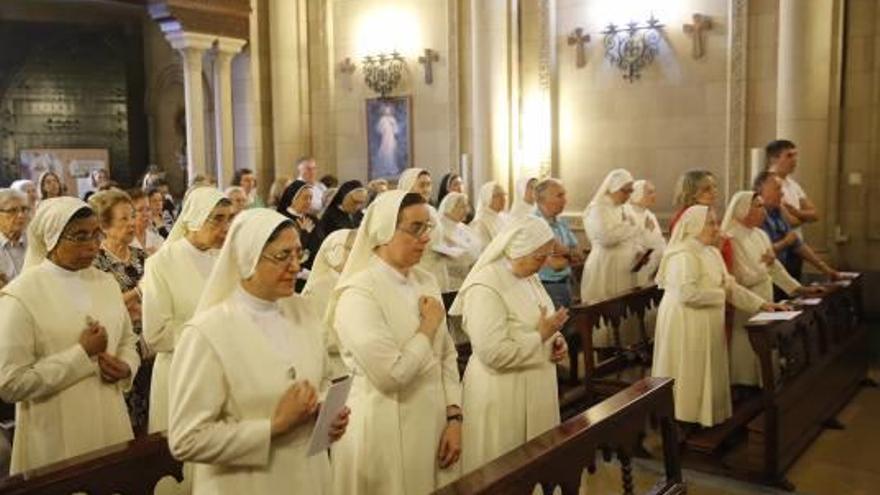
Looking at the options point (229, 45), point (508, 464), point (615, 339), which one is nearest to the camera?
point (508, 464)

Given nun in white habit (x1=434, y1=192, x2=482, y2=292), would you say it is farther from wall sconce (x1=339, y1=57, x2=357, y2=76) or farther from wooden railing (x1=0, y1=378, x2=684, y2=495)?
wall sconce (x1=339, y1=57, x2=357, y2=76)

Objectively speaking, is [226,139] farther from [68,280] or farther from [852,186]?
[68,280]

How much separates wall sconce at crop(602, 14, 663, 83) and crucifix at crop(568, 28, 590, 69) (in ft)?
0.94

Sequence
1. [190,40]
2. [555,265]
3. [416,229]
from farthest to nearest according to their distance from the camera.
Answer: [190,40] < [555,265] < [416,229]

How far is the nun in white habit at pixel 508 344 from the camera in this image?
3.72 meters

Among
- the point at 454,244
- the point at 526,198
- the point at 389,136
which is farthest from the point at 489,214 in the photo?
the point at 389,136

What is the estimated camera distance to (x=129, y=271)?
16.3 feet

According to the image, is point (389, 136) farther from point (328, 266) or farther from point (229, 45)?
point (328, 266)

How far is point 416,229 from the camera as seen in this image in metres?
3.38

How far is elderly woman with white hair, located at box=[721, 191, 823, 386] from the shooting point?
6.18m

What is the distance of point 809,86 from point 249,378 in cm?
→ 790

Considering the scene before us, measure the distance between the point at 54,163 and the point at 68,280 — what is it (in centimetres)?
1288

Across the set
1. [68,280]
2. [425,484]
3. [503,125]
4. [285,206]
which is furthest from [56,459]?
[503,125]

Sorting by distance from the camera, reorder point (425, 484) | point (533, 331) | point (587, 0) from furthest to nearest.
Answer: point (587, 0) → point (533, 331) → point (425, 484)
